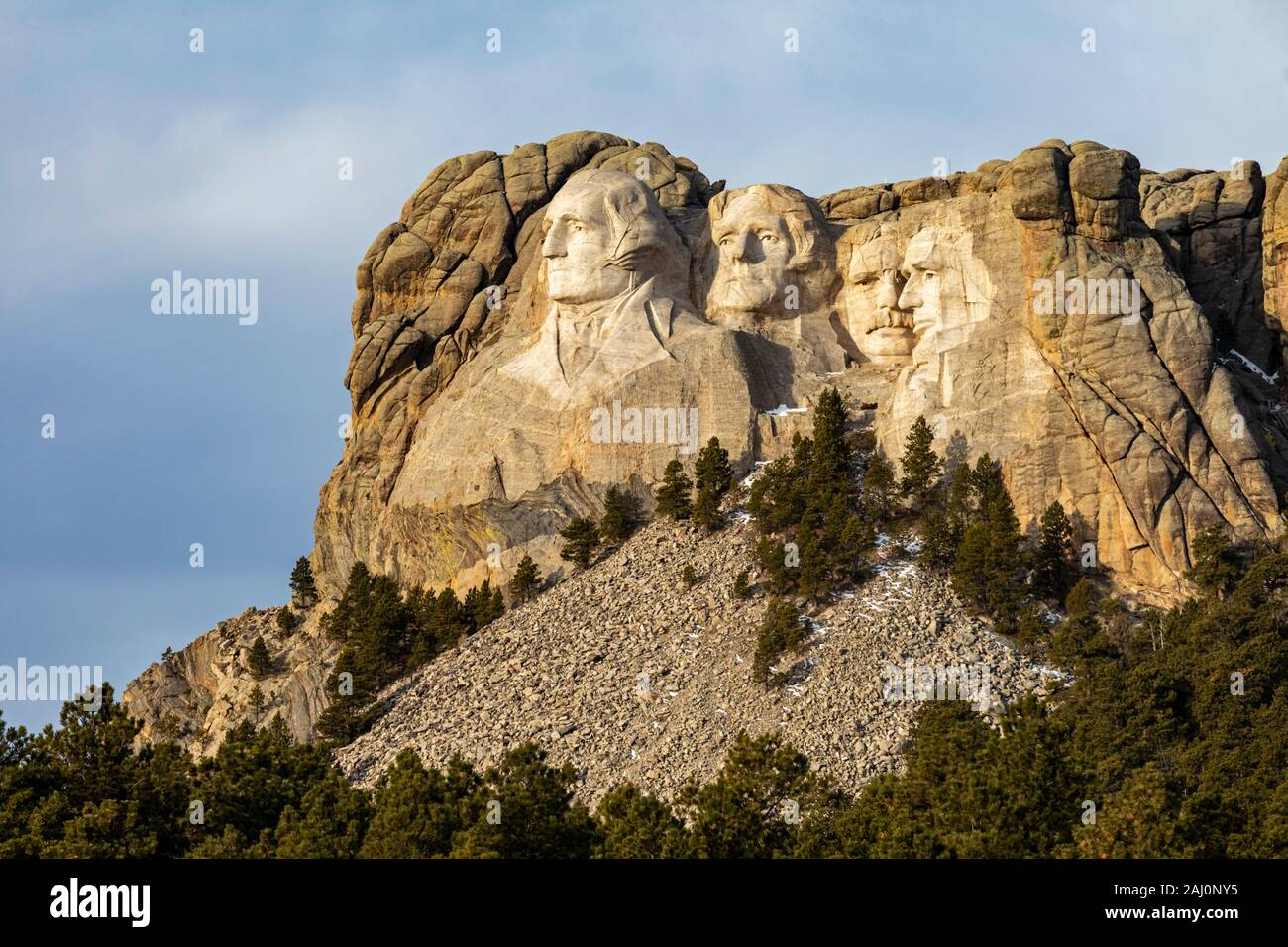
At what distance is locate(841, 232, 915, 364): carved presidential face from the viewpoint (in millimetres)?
78000

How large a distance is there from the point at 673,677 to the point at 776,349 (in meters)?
14.7

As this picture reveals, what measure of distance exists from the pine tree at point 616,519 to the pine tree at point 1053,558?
10929 mm

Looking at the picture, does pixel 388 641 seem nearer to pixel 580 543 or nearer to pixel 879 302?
pixel 580 543

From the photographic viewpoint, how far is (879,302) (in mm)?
78312

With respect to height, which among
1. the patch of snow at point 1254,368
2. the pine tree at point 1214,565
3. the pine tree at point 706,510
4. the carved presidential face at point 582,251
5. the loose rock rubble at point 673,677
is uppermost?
the carved presidential face at point 582,251

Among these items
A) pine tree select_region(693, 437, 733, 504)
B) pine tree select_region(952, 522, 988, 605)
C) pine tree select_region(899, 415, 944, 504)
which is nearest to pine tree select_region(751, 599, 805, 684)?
pine tree select_region(952, 522, 988, 605)

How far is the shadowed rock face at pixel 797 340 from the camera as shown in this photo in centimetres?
7119

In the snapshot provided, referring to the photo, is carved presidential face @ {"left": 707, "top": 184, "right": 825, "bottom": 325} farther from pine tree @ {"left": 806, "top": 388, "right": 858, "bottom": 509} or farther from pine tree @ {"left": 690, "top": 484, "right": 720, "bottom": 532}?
pine tree @ {"left": 690, "top": 484, "right": 720, "bottom": 532}

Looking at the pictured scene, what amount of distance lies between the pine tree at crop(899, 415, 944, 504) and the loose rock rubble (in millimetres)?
1749

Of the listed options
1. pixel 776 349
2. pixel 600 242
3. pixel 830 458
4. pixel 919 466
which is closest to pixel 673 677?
pixel 830 458

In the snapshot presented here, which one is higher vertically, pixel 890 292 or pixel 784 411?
pixel 890 292

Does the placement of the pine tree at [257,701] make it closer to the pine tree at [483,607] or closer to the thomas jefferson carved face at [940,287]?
the pine tree at [483,607]

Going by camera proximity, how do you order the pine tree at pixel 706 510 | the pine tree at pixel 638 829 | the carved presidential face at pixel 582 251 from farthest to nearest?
the carved presidential face at pixel 582 251 → the pine tree at pixel 706 510 → the pine tree at pixel 638 829

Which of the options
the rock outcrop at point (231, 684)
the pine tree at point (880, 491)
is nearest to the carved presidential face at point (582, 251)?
the pine tree at point (880, 491)
